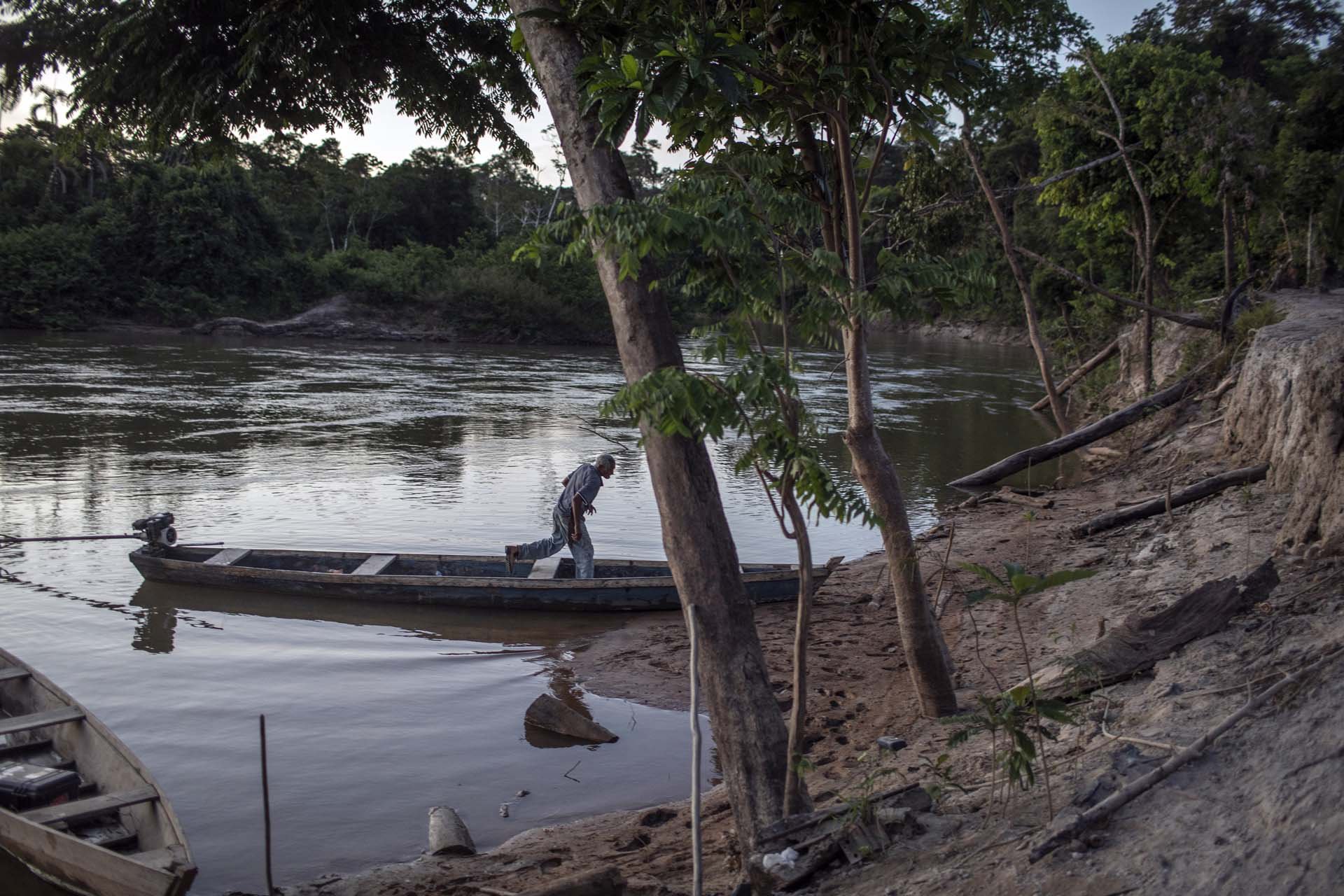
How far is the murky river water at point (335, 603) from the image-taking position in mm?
6684

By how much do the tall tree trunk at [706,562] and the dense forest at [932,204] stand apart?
310 mm

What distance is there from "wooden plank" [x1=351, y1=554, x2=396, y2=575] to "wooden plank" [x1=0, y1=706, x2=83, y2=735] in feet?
14.9

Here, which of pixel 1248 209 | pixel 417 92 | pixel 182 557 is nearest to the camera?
pixel 417 92

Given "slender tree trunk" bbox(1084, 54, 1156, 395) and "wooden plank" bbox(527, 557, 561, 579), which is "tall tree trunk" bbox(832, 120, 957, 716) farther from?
"slender tree trunk" bbox(1084, 54, 1156, 395)

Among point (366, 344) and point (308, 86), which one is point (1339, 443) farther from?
point (366, 344)

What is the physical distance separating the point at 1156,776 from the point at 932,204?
524 cm

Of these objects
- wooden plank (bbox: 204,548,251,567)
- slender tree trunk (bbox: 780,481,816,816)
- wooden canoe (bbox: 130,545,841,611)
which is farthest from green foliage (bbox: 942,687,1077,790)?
wooden plank (bbox: 204,548,251,567)

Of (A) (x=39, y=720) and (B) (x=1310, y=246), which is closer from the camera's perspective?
(A) (x=39, y=720)

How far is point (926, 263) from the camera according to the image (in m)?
4.97

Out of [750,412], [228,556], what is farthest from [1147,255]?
[750,412]

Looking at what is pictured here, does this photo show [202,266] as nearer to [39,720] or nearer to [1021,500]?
[1021,500]

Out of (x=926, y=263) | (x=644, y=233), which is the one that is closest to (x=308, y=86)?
Answer: (x=644, y=233)

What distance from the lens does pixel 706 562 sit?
445 cm

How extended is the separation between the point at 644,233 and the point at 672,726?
4.79 metres
